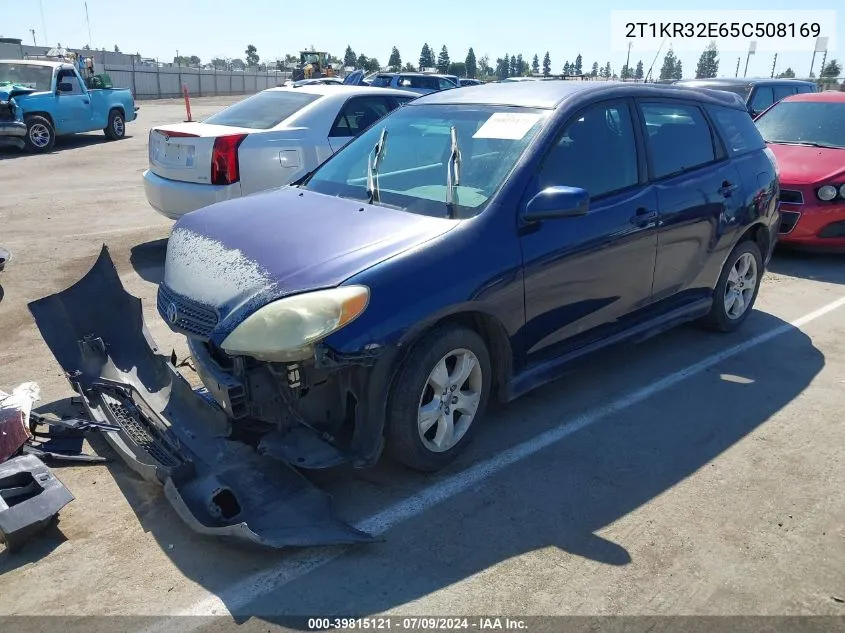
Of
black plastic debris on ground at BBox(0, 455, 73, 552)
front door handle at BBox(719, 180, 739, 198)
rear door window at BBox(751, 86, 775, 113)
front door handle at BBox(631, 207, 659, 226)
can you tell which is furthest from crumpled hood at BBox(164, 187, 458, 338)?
rear door window at BBox(751, 86, 775, 113)

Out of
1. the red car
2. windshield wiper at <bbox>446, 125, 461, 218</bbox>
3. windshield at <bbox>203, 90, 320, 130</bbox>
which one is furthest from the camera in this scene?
the red car

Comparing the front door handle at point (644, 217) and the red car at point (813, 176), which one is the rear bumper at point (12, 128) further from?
the front door handle at point (644, 217)

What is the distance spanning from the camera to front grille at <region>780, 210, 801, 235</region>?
7.83 metres

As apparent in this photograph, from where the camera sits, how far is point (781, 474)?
3.75m

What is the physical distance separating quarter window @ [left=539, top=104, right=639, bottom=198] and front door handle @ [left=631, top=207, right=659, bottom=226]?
0.19 meters

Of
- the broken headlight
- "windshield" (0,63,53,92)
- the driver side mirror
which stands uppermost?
"windshield" (0,63,53,92)

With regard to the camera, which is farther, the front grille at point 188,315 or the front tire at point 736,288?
the front tire at point 736,288

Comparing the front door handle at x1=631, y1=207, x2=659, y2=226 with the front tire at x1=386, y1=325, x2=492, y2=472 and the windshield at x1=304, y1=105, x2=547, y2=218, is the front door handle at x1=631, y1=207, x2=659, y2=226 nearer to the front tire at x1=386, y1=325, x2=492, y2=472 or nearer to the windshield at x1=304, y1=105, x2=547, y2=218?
the windshield at x1=304, y1=105, x2=547, y2=218

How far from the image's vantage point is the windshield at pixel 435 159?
3.83 meters

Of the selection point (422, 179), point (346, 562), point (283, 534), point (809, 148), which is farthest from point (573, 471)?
point (809, 148)

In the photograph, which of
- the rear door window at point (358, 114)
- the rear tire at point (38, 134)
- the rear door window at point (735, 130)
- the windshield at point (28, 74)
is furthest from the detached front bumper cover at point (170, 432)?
the windshield at point (28, 74)

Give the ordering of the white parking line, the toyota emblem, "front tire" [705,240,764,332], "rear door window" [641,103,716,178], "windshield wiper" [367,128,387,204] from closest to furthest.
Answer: the white parking line → the toyota emblem → "windshield wiper" [367,128,387,204] → "rear door window" [641,103,716,178] → "front tire" [705,240,764,332]

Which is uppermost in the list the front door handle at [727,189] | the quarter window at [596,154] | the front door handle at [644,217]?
the quarter window at [596,154]

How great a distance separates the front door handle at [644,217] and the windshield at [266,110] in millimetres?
4297
